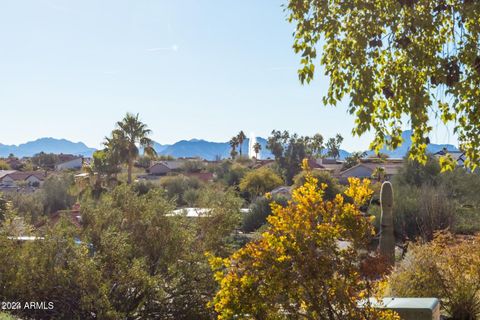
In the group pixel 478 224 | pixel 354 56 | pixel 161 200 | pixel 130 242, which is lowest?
pixel 478 224

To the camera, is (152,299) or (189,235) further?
(189,235)

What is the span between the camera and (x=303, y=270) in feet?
17.4

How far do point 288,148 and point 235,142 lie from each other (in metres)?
37.8

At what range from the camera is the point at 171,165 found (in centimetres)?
8912

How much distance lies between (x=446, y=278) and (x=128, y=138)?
135 feet

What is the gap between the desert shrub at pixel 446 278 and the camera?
9008mm

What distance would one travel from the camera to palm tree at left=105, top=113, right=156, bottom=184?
156ft

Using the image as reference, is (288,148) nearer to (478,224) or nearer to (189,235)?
(478,224)

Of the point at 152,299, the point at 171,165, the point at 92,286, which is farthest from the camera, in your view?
the point at 171,165

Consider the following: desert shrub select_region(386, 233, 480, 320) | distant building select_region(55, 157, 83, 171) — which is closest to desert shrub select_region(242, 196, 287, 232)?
desert shrub select_region(386, 233, 480, 320)

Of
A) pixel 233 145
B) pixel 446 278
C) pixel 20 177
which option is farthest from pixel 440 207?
pixel 233 145

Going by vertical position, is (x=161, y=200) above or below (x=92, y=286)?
above

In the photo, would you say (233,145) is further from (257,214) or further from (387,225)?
(387,225)

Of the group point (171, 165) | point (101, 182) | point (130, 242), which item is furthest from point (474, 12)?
point (171, 165)
